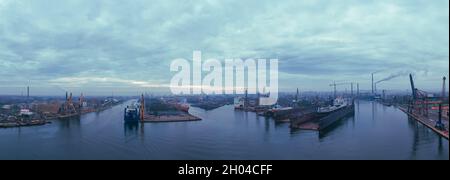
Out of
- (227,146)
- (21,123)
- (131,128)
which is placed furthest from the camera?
(21,123)

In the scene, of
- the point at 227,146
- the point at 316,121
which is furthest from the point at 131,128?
the point at 316,121

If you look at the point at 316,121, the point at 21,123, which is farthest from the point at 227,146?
the point at 21,123

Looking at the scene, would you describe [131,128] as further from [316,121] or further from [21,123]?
[316,121]

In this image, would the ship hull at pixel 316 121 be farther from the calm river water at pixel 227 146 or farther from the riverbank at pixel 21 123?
the riverbank at pixel 21 123

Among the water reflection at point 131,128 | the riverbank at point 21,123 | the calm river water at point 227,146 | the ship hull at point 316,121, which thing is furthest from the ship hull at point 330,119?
the riverbank at point 21,123

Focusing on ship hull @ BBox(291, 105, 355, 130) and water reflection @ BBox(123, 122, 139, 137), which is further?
ship hull @ BBox(291, 105, 355, 130)

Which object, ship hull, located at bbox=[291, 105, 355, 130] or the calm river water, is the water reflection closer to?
the calm river water

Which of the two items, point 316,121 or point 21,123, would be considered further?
point 21,123

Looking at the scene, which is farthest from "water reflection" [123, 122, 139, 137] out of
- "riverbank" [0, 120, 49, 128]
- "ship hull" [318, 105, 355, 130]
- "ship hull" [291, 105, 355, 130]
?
"ship hull" [318, 105, 355, 130]

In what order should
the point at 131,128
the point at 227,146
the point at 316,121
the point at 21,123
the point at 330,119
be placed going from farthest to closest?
the point at 21,123, the point at 316,121, the point at 330,119, the point at 131,128, the point at 227,146

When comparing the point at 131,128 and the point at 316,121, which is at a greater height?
the point at 316,121
